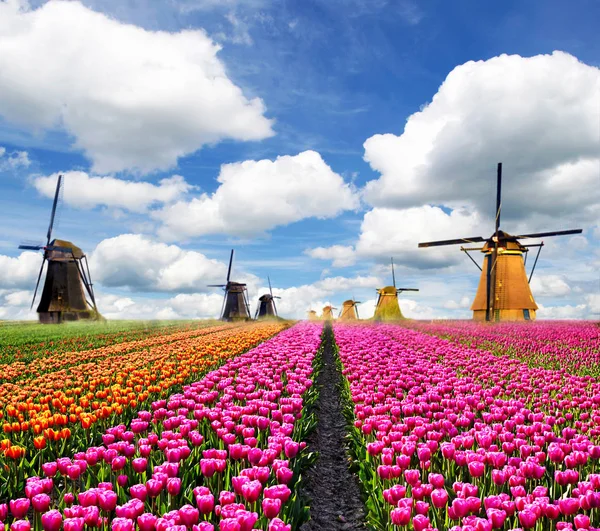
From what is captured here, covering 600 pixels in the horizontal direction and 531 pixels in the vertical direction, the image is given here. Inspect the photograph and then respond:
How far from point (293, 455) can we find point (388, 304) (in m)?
61.6

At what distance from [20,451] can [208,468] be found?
2.47 m

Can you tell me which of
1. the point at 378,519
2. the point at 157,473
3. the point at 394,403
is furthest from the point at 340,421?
the point at 157,473

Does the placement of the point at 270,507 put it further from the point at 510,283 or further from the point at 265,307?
the point at 265,307

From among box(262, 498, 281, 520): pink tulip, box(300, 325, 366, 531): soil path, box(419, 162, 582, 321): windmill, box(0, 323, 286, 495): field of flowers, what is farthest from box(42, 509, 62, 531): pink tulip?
box(419, 162, 582, 321): windmill

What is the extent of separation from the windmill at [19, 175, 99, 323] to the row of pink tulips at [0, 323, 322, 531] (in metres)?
44.6

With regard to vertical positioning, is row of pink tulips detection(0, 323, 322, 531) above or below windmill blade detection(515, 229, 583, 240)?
below

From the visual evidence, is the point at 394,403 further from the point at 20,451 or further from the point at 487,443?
the point at 20,451

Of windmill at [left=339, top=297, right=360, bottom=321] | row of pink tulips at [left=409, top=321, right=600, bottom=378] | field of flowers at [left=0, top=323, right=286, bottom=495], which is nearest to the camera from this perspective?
field of flowers at [left=0, top=323, right=286, bottom=495]

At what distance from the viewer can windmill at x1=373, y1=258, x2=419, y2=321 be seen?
211 feet

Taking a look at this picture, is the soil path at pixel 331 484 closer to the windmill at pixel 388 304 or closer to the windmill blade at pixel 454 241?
the windmill blade at pixel 454 241

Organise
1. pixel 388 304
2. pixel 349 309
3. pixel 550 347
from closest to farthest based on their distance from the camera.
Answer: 1. pixel 550 347
2. pixel 388 304
3. pixel 349 309

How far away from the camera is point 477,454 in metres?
5.00

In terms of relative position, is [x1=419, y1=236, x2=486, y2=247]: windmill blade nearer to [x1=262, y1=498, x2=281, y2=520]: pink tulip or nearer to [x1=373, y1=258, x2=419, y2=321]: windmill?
[x1=373, y1=258, x2=419, y2=321]: windmill

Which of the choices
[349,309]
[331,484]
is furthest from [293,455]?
[349,309]
